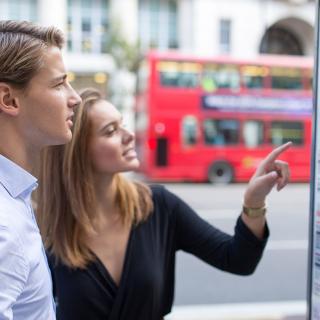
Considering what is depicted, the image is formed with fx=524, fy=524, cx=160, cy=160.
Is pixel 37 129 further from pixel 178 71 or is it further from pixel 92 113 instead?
pixel 178 71

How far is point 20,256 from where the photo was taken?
91cm

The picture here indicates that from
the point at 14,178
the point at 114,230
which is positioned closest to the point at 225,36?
the point at 114,230

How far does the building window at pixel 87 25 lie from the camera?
22500mm

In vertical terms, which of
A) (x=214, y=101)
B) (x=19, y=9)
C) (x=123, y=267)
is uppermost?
(x=19, y=9)

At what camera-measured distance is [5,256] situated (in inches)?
34.7

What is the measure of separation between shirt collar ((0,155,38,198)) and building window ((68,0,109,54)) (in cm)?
2203

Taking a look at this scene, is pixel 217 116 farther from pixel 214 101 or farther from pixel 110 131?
pixel 110 131

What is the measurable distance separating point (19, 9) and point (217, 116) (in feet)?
39.9

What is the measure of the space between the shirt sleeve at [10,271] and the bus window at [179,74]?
13054mm

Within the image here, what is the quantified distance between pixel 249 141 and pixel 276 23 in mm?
12456

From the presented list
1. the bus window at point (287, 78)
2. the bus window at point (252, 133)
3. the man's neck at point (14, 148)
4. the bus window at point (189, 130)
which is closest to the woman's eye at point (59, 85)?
the man's neck at point (14, 148)

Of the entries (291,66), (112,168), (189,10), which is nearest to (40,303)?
(112,168)

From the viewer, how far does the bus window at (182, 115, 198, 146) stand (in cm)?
1366

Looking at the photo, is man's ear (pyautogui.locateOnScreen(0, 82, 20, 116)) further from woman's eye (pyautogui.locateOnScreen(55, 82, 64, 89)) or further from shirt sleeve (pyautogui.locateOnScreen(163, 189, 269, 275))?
shirt sleeve (pyautogui.locateOnScreen(163, 189, 269, 275))
